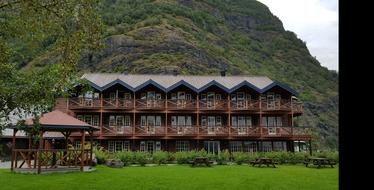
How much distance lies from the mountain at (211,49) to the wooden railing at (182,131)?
26.5 meters

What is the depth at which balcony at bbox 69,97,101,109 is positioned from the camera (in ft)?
127

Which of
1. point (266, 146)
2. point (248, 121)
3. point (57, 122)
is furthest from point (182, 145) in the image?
point (57, 122)

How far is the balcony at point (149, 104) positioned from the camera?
39.6 meters

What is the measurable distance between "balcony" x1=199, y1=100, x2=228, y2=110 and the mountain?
26.6 m

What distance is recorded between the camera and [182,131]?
39469 mm

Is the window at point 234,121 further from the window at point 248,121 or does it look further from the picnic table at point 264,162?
the picnic table at point 264,162

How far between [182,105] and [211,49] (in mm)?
60576

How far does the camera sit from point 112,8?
118 meters

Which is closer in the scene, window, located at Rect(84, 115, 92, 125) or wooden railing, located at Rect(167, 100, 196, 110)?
wooden railing, located at Rect(167, 100, 196, 110)

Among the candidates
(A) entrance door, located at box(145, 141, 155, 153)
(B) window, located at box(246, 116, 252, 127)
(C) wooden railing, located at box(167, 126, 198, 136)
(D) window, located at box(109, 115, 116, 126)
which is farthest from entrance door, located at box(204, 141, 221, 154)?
(D) window, located at box(109, 115, 116, 126)

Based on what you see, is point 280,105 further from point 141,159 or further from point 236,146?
→ point 141,159

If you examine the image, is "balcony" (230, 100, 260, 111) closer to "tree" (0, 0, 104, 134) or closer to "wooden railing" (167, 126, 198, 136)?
"wooden railing" (167, 126, 198, 136)
